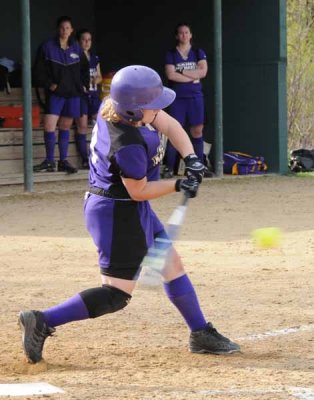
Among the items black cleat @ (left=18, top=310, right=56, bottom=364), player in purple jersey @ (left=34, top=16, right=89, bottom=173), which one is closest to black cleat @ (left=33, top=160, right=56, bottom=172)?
player in purple jersey @ (left=34, top=16, right=89, bottom=173)

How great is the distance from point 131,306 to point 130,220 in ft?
5.45

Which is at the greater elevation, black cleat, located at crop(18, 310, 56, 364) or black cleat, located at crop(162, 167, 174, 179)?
black cleat, located at crop(18, 310, 56, 364)

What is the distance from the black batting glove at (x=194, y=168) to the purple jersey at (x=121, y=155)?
16cm

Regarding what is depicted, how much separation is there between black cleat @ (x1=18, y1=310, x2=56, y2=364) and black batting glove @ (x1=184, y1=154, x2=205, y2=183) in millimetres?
1067

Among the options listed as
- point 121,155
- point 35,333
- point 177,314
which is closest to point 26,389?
point 35,333

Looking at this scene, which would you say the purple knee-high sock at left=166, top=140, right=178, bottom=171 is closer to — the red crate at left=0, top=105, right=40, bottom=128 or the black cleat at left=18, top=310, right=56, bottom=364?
the red crate at left=0, top=105, right=40, bottom=128

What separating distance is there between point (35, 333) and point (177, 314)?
4.84ft

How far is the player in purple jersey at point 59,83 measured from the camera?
44.9 feet

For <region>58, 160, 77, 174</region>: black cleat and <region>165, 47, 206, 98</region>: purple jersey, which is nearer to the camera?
<region>58, 160, 77, 174</region>: black cleat

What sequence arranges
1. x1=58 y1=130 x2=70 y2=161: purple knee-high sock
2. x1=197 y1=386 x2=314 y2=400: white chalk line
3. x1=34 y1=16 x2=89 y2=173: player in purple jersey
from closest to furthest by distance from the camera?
x1=197 y1=386 x2=314 y2=400: white chalk line, x1=34 y1=16 x2=89 y2=173: player in purple jersey, x1=58 y1=130 x2=70 y2=161: purple knee-high sock

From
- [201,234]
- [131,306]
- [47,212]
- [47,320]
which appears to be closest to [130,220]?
[47,320]

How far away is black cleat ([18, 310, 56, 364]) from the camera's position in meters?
5.29

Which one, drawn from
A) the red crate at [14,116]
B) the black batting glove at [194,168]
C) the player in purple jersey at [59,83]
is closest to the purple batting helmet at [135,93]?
the black batting glove at [194,168]

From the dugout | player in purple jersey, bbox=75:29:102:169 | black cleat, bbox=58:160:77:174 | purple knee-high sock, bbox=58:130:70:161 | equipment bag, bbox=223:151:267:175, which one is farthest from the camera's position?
the dugout
